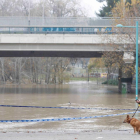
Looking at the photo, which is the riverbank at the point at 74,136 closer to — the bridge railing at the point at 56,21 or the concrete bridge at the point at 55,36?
the concrete bridge at the point at 55,36

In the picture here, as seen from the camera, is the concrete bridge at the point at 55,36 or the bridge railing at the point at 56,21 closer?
the concrete bridge at the point at 55,36

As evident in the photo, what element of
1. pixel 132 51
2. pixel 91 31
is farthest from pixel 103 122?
pixel 91 31

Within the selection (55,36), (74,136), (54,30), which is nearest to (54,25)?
(54,30)

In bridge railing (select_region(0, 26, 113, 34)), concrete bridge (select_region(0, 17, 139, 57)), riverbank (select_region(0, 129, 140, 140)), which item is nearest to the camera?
riverbank (select_region(0, 129, 140, 140))

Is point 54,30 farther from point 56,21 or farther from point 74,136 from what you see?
point 74,136

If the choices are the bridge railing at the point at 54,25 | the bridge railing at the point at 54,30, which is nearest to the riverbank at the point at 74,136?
the bridge railing at the point at 54,25

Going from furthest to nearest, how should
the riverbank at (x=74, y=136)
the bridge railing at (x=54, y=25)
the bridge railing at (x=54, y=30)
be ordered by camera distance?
the bridge railing at (x=54, y=30) < the bridge railing at (x=54, y=25) < the riverbank at (x=74, y=136)

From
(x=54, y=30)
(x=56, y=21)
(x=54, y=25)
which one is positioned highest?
(x=56, y=21)

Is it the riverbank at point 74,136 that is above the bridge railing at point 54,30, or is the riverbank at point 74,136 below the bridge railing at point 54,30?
below

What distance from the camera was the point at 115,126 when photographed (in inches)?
520

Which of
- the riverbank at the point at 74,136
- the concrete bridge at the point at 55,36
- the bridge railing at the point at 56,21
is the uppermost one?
the bridge railing at the point at 56,21

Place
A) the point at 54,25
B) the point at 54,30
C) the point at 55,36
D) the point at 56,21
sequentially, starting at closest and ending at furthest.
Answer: the point at 55,36 → the point at 56,21 → the point at 54,25 → the point at 54,30

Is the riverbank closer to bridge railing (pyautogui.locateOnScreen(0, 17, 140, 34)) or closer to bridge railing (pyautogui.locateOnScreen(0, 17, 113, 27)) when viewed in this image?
bridge railing (pyautogui.locateOnScreen(0, 17, 140, 34))

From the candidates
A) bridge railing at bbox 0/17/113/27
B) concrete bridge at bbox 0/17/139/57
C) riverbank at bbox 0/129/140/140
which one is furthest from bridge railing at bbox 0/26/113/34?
riverbank at bbox 0/129/140/140
